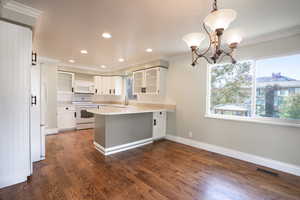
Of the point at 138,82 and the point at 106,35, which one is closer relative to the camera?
the point at 106,35

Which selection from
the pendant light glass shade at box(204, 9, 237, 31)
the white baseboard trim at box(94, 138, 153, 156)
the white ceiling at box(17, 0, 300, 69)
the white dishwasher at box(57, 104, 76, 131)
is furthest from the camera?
the white dishwasher at box(57, 104, 76, 131)

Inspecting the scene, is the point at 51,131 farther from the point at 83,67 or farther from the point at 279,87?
the point at 279,87

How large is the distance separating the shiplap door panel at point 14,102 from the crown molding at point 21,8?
21cm

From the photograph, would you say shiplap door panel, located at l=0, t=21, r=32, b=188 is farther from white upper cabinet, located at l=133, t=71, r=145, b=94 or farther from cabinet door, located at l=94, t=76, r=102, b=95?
cabinet door, located at l=94, t=76, r=102, b=95

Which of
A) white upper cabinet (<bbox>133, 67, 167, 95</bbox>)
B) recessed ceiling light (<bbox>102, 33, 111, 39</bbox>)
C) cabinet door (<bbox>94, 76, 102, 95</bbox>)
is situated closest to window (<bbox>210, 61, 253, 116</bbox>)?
white upper cabinet (<bbox>133, 67, 167, 95</bbox>)

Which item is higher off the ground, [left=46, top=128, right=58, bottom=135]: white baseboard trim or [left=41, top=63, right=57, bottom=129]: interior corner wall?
[left=41, top=63, right=57, bottom=129]: interior corner wall

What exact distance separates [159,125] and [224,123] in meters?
1.76

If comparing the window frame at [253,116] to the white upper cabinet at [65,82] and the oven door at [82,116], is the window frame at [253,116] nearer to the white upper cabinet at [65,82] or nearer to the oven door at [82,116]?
the oven door at [82,116]

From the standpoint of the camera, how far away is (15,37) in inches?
75.3

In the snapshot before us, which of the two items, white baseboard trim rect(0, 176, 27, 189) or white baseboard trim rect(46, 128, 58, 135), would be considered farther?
white baseboard trim rect(46, 128, 58, 135)

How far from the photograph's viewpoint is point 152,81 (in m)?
4.41

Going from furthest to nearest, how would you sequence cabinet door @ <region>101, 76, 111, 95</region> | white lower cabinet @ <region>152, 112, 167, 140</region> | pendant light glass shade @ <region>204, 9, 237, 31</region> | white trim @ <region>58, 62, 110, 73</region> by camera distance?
cabinet door @ <region>101, 76, 111, 95</region> → white trim @ <region>58, 62, 110, 73</region> → white lower cabinet @ <region>152, 112, 167, 140</region> → pendant light glass shade @ <region>204, 9, 237, 31</region>

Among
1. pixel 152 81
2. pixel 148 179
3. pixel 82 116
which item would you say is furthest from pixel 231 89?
pixel 82 116

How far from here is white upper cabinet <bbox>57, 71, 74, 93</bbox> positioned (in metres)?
5.37
